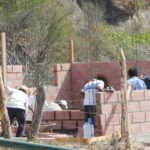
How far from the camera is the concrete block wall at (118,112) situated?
10711 mm

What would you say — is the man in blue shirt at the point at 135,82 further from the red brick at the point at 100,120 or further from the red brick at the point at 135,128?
the red brick at the point at 100,120

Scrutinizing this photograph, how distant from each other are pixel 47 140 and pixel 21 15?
50.8 feet

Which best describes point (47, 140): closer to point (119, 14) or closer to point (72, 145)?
point (72, 145)

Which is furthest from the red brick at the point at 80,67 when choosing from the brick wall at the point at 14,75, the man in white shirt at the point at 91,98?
the man in white shirt at the point at 91,98

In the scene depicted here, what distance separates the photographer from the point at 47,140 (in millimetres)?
Answer: 10086

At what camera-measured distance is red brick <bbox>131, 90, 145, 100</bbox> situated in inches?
433

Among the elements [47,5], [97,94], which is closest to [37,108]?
[97,94]

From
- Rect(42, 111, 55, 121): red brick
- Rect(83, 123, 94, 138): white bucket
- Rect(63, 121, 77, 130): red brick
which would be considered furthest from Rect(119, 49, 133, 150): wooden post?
Rect(42, 111, 55, 121): red brick

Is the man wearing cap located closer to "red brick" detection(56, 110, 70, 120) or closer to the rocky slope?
"red brick" detection(56, 110, 70, 120)

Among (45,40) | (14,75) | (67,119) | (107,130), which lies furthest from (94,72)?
(45,40)

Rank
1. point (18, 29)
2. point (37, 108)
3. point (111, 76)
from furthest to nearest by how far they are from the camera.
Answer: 1. point (18, 29)
2. point (111, 76)
3. point (37, 108)

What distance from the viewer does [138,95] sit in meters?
11.1

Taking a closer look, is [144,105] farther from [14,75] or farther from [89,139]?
[14,75]

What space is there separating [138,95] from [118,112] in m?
0.52
